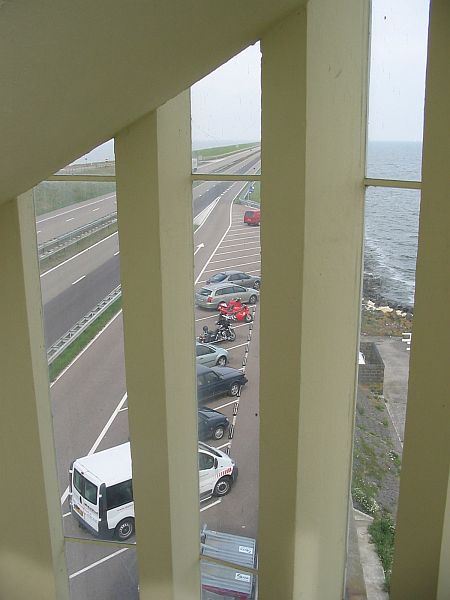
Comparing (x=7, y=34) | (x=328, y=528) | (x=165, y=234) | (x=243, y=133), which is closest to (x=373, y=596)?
(x=328, y=528)

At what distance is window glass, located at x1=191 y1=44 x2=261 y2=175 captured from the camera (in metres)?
3.72

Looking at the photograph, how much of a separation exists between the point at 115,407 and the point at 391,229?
2.27 meters

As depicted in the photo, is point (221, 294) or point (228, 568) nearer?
point (221, 294)

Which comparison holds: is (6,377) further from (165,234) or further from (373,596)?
(373,596)

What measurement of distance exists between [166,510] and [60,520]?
0.93 m

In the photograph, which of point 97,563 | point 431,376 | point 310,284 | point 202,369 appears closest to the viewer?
point 431,376

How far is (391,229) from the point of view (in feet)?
11.3

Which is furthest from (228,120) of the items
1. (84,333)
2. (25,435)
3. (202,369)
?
(25,435)

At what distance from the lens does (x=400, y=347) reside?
357 cm

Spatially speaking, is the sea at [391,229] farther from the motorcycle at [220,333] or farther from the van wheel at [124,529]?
the van wheel at [124,529]

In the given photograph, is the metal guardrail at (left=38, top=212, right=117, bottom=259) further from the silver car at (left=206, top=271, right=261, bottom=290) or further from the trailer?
the trailer

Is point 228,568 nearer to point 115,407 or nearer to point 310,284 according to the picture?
point 115,407

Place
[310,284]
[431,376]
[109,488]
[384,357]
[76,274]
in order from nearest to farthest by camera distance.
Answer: [431,376], [310,284], [384,357], [76,274], [109,488]

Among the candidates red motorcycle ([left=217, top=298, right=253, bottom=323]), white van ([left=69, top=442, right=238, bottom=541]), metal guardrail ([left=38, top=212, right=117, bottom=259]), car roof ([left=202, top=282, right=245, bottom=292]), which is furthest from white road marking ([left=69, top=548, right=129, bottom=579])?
metal guardrail ([left=38, top=212, right=117, bottom=259])
